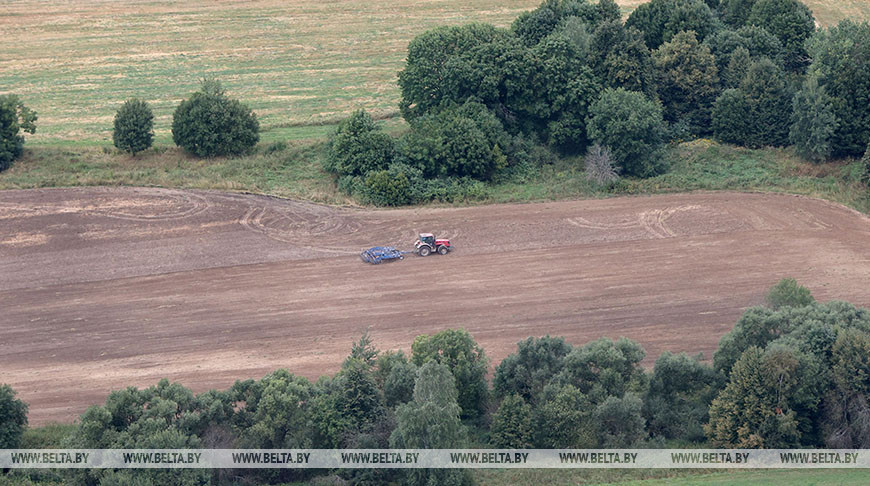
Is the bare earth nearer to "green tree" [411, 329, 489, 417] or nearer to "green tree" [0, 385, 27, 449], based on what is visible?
"green tree" [0, 385, 27, 449]

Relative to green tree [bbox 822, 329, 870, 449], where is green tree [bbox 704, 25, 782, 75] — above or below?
above

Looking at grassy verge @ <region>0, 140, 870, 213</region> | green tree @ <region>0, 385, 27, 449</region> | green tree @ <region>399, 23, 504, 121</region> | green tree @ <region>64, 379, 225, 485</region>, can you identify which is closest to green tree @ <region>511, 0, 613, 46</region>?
green tree @ <region>399, 23, 504, 121</region>

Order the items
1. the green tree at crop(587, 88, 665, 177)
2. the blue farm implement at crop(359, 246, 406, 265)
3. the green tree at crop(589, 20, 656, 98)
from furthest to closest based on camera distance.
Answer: the green tree at crop(589, 20, 656, 98)
the green tree at crop(587, 88, 665, 177)
the blue farm implement at crop(359, 246, 406, 265)

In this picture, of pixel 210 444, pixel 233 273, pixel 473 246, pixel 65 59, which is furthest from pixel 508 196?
pixel 65 59

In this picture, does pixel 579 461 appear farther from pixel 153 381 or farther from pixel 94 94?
pixel 94 94

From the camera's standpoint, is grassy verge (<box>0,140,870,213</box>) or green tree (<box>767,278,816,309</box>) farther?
grassy verge (<box>0,140,870,213</box>)

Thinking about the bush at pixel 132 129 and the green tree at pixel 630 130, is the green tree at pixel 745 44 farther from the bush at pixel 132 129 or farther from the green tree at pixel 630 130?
the bush at pixel 132 129

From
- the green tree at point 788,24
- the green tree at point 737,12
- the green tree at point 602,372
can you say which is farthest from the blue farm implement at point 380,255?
the green tree at point 737,12
